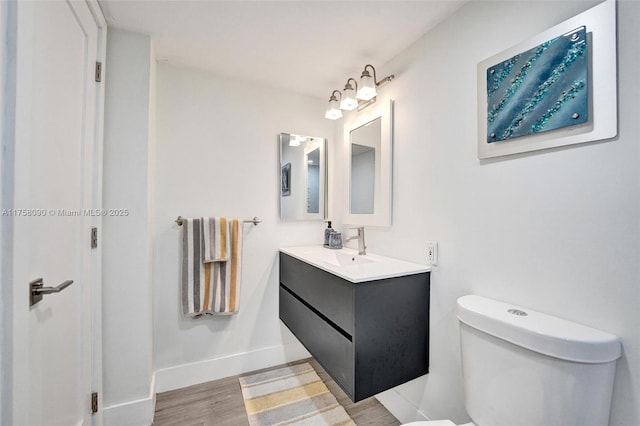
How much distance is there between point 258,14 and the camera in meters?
1.33

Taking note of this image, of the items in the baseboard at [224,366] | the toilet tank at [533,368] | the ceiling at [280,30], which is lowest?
the baseboard at [224,366]

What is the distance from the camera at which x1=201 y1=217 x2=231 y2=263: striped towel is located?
5.99 feet

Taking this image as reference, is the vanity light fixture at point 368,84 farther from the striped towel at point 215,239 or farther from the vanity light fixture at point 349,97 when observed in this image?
the striped towel at point 215,239

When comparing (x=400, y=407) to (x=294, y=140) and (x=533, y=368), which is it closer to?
(x=533, y=368)

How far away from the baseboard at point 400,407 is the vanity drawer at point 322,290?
27.4 inches

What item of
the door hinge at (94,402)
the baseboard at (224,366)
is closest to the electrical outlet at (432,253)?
the baseboard at (224,366)

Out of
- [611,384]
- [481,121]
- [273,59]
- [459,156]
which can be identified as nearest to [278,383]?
[611,384]

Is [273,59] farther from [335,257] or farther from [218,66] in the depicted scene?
[335,257]

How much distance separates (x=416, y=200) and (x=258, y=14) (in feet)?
4.23

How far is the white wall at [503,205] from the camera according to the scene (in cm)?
78

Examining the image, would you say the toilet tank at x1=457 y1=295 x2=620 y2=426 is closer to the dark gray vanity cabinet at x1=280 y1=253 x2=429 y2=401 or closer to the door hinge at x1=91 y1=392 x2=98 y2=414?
the dark gray vanity cabinet at x1=280 y1=253 x2=429 y2=401

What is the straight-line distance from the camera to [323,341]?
144 cm

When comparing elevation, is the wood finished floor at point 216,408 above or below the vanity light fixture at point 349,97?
below

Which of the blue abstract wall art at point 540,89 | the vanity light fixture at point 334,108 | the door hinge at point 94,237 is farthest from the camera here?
the vanity light fixture at point 334,108
